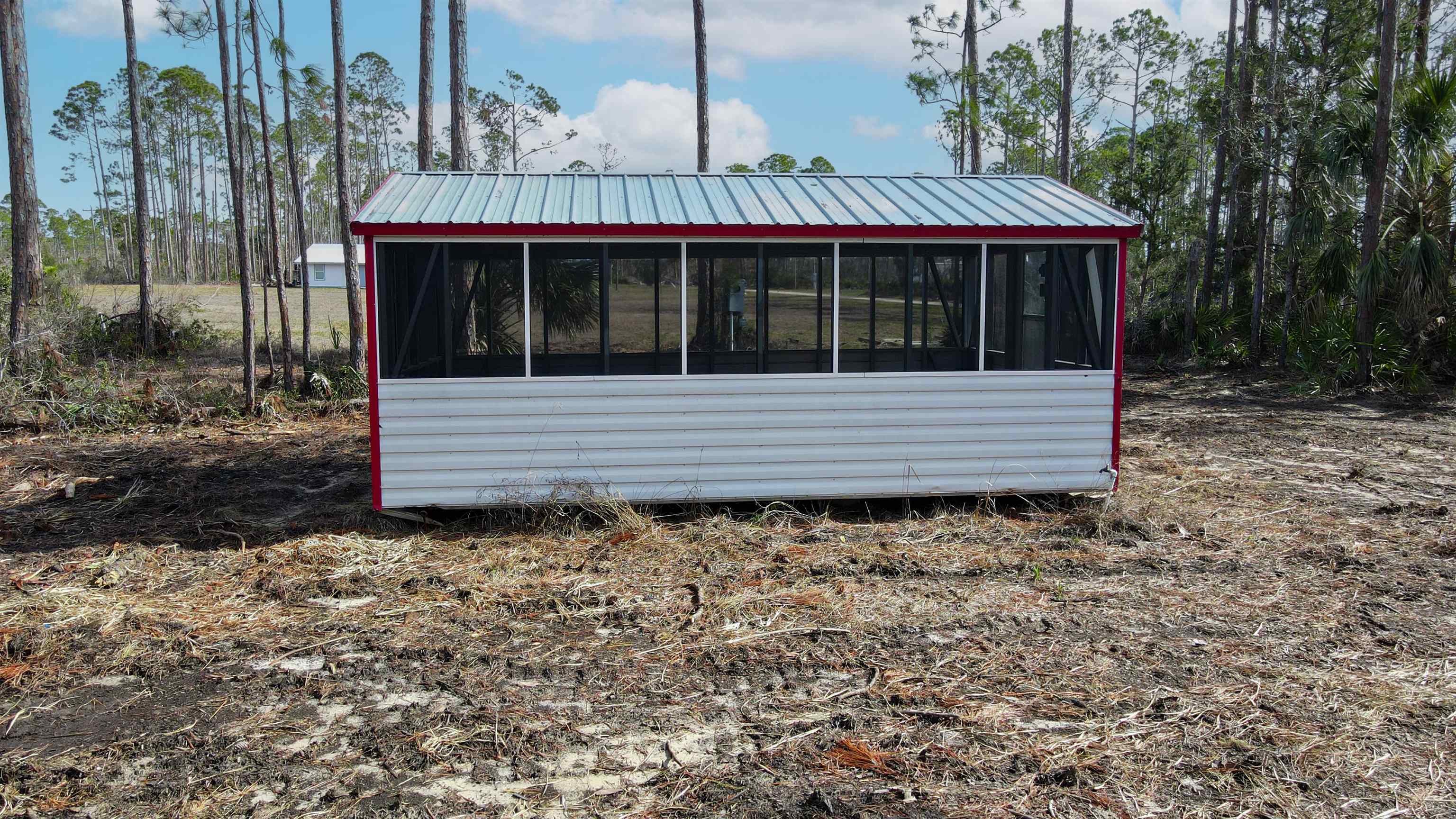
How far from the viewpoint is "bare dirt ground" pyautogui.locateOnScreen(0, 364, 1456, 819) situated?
353 centimetres

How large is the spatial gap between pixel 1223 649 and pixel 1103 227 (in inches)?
136

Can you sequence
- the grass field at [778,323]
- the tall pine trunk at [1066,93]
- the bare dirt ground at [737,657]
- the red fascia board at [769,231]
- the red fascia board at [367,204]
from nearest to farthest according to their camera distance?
the bare dirt ground at [737,657] → the red fascia board at [367,204] → the red fascia board at [769,231] → the grass field at [778,323] → the tall pine trunk at [1066,93]

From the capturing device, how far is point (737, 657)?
475cm

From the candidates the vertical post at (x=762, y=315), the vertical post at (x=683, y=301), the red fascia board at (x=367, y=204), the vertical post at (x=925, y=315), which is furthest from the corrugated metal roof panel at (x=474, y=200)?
the vertical post at (x=925, y=315)

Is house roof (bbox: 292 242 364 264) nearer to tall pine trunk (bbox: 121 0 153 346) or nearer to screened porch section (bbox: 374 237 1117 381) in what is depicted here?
tall pine trunk (bbox: 121 0 153 346)

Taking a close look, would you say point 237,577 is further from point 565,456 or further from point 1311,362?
point 1311,362

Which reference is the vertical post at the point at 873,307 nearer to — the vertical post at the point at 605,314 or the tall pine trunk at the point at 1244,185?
the vertical post at the point at 605,314

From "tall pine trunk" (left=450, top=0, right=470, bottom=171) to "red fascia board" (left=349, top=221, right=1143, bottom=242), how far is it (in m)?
6.83

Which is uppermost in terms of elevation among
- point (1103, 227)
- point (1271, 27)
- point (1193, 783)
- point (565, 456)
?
point (1271, 27)

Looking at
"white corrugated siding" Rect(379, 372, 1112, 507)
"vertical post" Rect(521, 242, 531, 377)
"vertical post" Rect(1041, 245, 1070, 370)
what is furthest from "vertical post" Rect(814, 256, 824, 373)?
"vertical post" Rect(521, 242, 531, 377)

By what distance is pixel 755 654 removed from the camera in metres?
4.79

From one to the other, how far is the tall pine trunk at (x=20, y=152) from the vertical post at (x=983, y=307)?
11.1m

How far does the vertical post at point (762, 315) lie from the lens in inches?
289

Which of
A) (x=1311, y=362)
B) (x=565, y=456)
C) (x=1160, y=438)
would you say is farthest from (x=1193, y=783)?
(x=1311, y=362)
